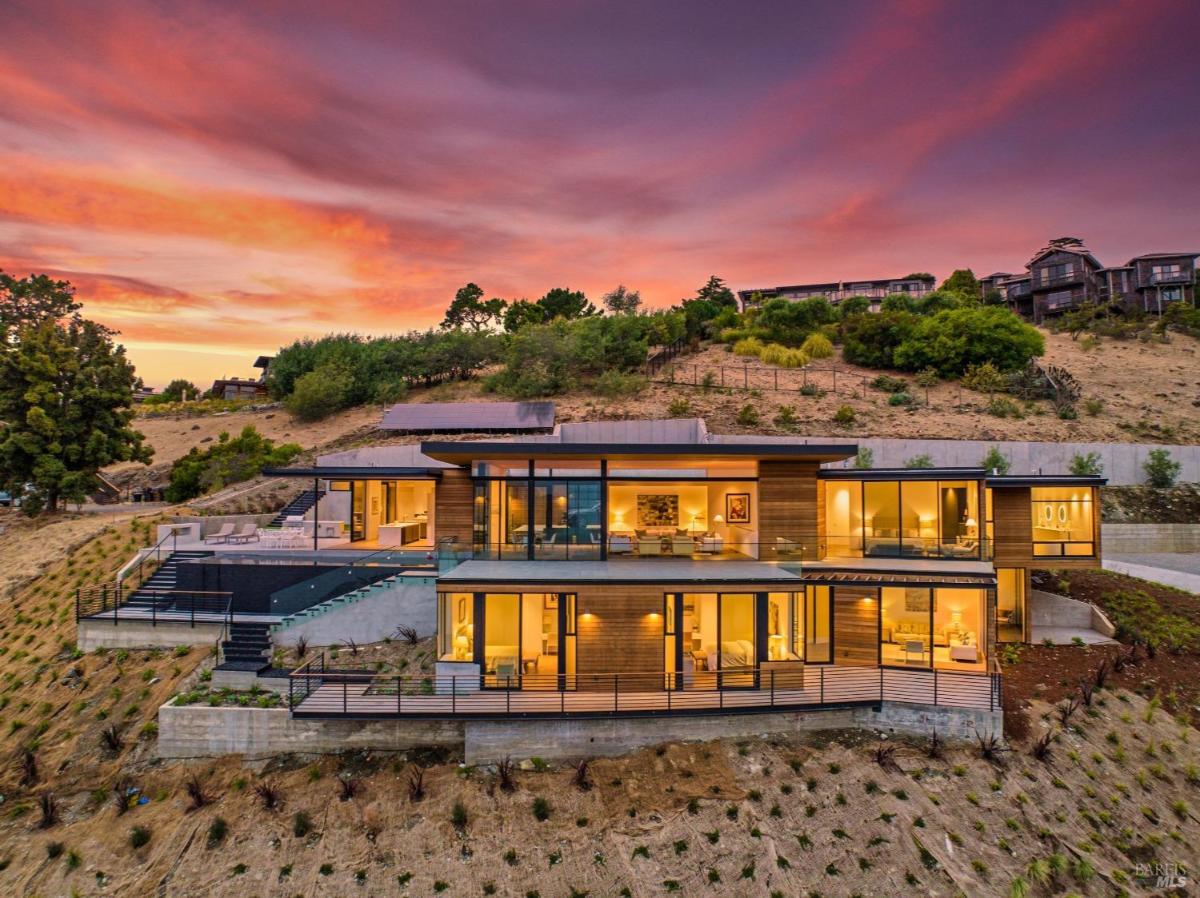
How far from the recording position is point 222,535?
68.6 ft

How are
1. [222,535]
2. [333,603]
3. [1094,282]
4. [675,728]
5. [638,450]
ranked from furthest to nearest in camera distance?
1. [1094,282]
2. [222,535]
3. [333,603]
4. [638,450]
5. [675,728]

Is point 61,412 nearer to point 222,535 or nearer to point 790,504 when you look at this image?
point 222,535

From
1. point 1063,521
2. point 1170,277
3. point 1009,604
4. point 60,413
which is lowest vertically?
point 1009,604

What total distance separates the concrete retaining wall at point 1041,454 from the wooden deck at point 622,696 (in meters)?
19.0

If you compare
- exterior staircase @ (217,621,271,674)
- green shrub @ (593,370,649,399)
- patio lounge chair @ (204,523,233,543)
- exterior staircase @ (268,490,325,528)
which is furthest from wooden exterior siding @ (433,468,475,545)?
green shrub @ (593,370,649,399)

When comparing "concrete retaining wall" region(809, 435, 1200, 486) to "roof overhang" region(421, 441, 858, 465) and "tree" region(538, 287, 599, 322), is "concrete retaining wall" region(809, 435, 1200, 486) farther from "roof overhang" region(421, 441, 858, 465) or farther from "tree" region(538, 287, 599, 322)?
"tree" region(538, 287, 599, 322)

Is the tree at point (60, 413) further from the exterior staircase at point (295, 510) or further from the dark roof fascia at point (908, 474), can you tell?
the dark roof fascia at point (908, 474)

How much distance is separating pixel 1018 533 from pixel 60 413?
37971 millimetres

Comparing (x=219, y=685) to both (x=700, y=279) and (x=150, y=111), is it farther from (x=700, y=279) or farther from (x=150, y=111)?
(x=700, y=279)

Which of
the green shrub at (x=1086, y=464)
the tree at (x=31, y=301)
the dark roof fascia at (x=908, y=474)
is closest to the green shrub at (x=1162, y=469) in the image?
the green shrub at (x=1086, y=464)

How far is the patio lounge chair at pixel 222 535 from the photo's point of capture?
2009 centimetres

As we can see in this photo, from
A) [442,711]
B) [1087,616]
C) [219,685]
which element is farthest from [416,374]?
[1087,616]

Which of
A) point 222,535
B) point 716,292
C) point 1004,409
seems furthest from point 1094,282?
point 222,535

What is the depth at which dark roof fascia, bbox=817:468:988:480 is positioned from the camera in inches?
572
